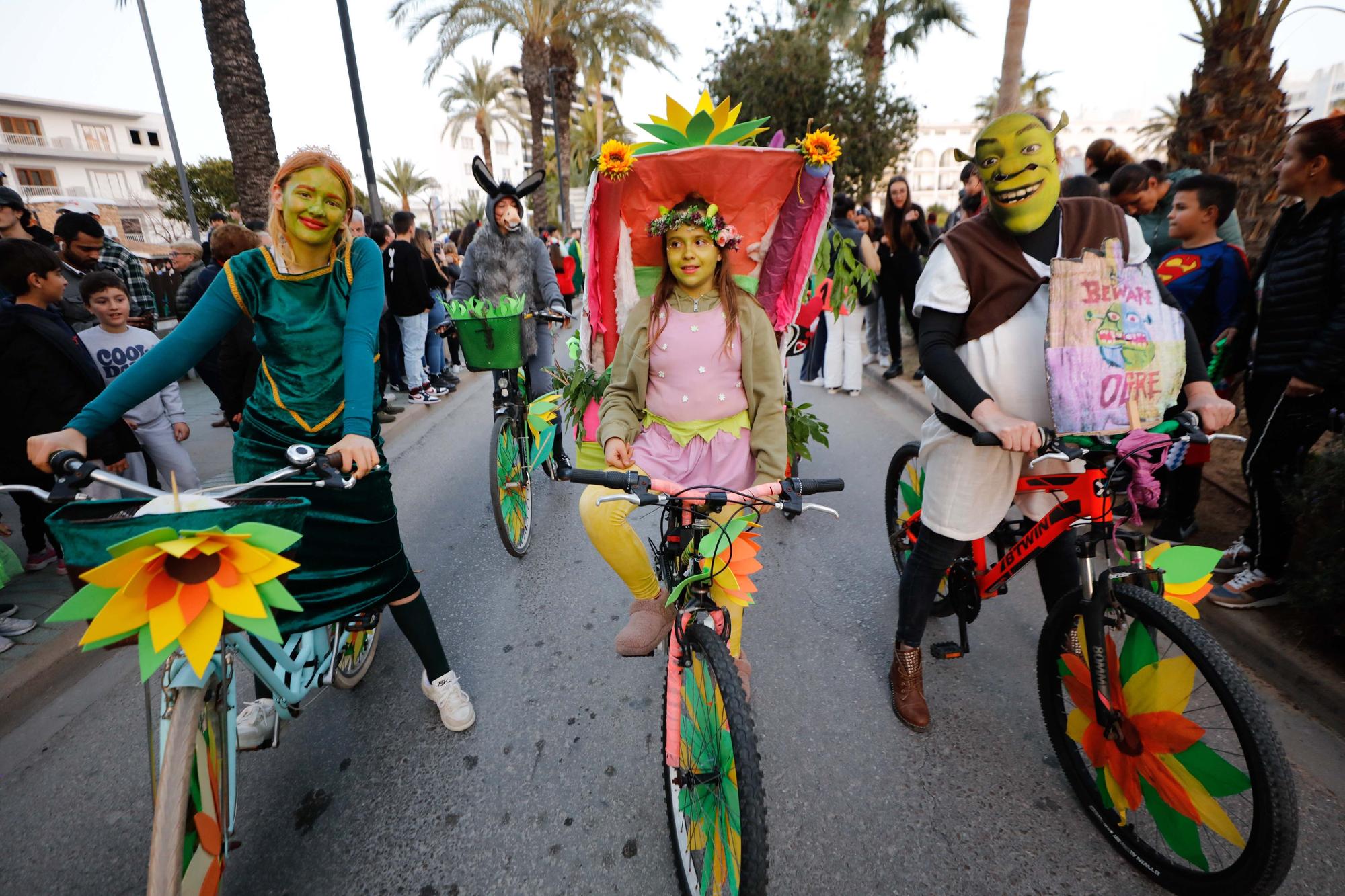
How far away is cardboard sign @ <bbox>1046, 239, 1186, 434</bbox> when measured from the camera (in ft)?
5.98

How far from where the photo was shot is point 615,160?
242 centimetres

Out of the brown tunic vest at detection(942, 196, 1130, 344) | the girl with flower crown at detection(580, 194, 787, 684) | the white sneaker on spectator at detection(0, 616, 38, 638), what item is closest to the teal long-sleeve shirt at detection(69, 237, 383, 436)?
the girl with flower crown at detection(580, 194, 787, 684)

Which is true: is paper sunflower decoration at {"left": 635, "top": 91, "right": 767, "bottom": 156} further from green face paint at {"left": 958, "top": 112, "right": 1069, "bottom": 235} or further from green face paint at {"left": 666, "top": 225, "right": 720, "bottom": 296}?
green face paint at {"left": 958, "top": 112, "right": 1069, "bottom": 235}

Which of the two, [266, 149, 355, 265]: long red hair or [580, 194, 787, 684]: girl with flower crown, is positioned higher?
[266, 149, 355, 265]: long red hair

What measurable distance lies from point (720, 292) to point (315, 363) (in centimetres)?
151

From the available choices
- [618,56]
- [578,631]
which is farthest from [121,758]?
[618,56]

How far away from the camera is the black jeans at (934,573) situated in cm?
248

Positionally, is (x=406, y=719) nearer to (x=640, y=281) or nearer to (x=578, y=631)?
(x=578, y=631)

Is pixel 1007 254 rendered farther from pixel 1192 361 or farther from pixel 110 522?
pixel 110 522

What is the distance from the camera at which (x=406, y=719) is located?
9.11 ft

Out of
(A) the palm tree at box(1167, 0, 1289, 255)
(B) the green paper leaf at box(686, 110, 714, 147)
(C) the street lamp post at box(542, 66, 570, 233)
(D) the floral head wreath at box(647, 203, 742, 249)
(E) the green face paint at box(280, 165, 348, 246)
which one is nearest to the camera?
(E) the green face paint at box(280, 165, 348, 246)

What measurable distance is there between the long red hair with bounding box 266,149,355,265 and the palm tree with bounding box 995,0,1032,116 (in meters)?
10.3

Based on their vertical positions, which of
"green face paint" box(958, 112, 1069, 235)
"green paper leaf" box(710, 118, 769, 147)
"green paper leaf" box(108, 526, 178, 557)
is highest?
"green paper leaf" box(710, 118, 769, 147)

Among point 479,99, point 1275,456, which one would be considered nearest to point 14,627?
point 1275,456
